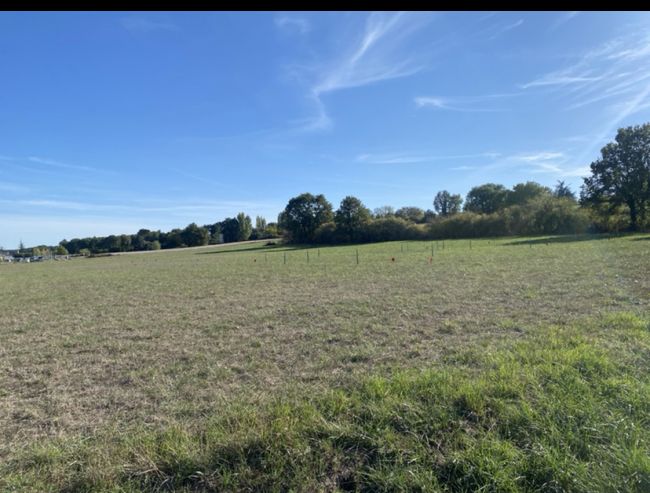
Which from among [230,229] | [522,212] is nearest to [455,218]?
[522,212]

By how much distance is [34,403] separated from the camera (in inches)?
149

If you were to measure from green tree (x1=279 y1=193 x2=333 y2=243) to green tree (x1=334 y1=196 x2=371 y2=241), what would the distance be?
238 inches

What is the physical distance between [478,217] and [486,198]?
2440 cm

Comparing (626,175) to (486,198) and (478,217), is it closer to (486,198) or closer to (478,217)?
(478,217)

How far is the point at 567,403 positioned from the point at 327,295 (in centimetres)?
799

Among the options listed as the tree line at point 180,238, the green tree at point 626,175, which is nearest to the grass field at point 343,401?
the green tree at point 626,175

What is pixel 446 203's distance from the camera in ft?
347

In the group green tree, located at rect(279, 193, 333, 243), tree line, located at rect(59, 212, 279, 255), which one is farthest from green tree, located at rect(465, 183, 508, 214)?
tree line, located at rect(59, 212, 279, 255)

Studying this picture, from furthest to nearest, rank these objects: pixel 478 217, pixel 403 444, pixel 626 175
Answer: pixel 478 217 → pixel 626 175 → pixel 403 444

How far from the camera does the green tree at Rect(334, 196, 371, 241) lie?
228 feet

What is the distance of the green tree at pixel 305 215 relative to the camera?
78.2 metres

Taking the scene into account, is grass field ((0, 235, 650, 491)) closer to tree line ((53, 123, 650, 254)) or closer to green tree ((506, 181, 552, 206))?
tree line ((53, 123, 650, 254))

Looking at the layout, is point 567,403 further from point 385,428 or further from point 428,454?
point 385,428

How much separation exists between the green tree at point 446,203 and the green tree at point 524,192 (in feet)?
97.3
